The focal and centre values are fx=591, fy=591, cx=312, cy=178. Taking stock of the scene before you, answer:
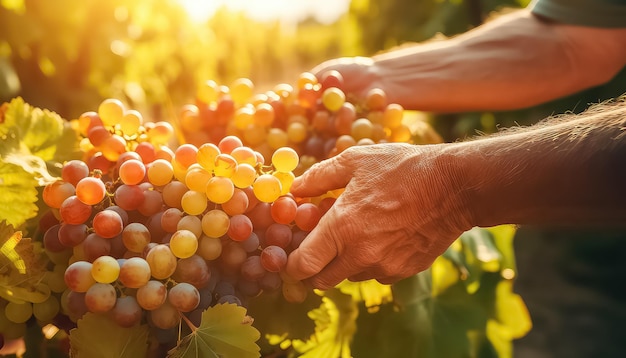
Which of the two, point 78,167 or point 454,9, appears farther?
point 454,9

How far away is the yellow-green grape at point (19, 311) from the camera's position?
947 mm

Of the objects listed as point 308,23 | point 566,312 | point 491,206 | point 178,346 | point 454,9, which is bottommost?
point 308,23

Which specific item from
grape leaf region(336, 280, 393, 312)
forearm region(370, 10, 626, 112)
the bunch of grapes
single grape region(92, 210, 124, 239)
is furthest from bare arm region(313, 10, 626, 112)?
single grape region(92, 210, 124, 239)

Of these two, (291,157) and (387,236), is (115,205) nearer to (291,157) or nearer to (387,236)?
(291,157)

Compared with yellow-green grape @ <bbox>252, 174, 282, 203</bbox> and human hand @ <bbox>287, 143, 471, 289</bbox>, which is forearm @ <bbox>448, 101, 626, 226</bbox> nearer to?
human hand @ <bbox>287, 143, 471, 289</bbox>

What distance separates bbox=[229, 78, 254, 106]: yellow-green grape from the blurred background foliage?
0.16 meters

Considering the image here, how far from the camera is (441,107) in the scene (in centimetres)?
178

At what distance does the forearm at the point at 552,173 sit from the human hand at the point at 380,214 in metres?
0.04

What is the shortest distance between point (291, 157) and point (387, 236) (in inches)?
8.6

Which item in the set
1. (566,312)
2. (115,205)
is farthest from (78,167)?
(566,312)

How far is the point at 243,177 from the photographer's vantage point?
97cm

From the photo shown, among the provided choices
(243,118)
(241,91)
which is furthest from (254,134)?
(241,91)

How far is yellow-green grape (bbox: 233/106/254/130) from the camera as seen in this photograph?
124cm

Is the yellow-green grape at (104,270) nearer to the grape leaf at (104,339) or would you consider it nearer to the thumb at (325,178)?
the grape leaf at (104,339)
